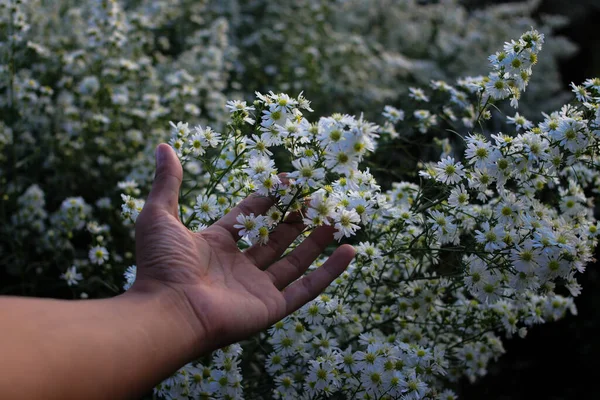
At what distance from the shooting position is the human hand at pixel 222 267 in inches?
64.3

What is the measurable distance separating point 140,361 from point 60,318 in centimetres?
22

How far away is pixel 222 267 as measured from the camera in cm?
181

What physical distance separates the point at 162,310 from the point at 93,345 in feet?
0.74

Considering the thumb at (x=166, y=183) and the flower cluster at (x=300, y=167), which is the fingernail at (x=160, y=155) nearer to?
the thumb at (x=166, y=183)

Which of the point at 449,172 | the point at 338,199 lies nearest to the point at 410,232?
the point at 449,172

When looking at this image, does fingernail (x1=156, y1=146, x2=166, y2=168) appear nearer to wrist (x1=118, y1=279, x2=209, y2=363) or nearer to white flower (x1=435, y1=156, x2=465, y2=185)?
wrist (x1=118, y1=279, x2=209, y2=363)

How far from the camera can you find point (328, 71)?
5.18 meters

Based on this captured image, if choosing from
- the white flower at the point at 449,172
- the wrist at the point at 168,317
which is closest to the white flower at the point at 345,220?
the white flower at the point at 449,172

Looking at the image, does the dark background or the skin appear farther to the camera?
the dark background

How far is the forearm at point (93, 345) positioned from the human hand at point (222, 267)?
0.19ft

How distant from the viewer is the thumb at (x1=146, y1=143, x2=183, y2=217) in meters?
1.73

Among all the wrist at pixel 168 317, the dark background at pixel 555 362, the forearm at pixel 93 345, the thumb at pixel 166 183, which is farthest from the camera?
the dark background at pixel 555 362

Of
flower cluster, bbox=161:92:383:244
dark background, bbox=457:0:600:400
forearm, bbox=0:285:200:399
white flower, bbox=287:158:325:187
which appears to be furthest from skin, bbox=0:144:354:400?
dark background, bbox=457:0:600:400

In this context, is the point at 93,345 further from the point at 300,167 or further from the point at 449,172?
the point at 449,172
